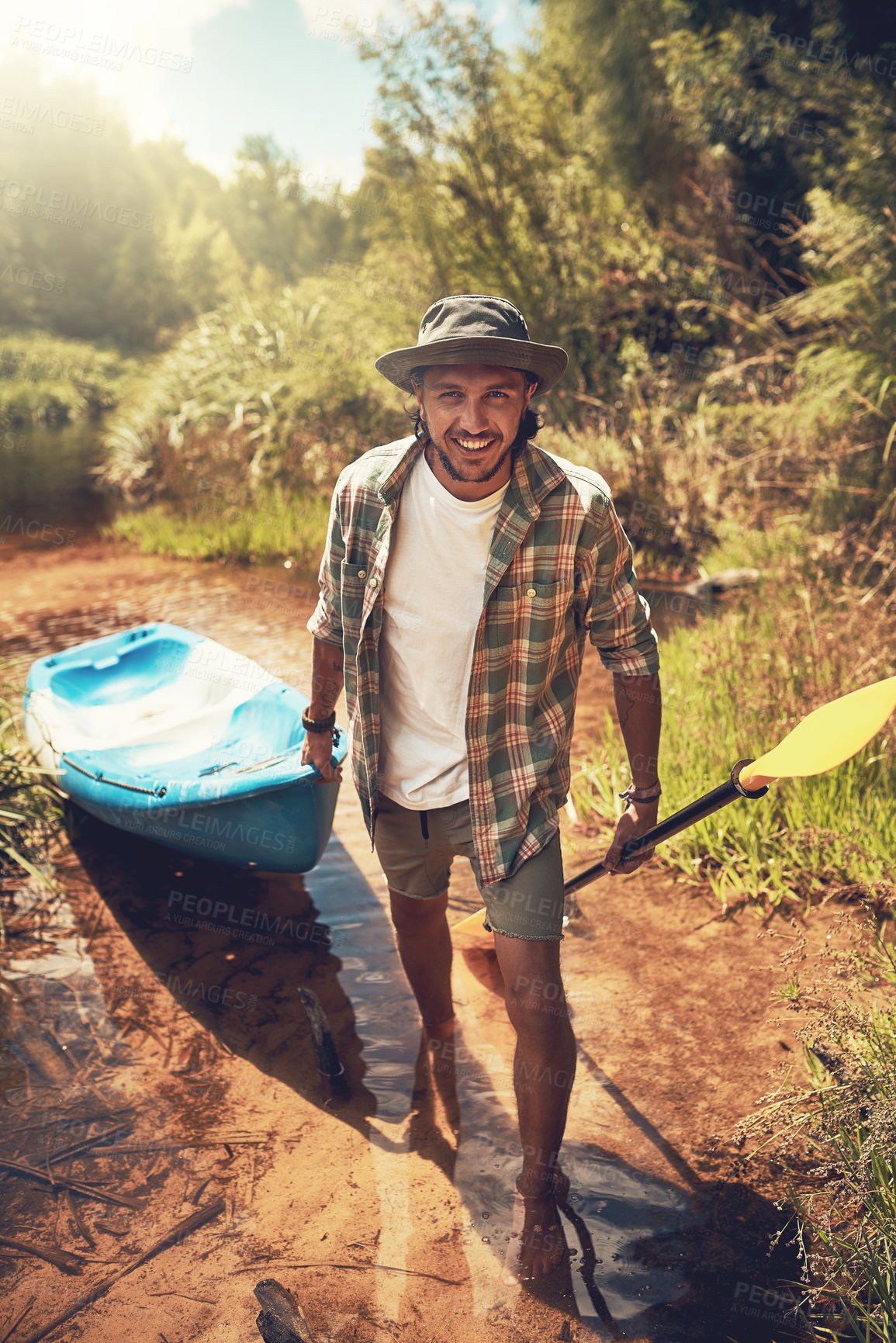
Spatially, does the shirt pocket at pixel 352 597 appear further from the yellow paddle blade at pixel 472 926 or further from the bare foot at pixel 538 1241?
the bare foot at pixel 538 1241

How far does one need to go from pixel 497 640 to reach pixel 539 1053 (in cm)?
87

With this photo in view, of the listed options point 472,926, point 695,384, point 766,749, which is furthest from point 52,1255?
point 695,384

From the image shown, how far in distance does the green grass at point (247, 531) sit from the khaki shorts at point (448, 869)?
6587 millimetres

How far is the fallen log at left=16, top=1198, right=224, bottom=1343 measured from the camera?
1884mm

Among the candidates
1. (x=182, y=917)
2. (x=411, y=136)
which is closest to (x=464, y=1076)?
(x=182, y=917)

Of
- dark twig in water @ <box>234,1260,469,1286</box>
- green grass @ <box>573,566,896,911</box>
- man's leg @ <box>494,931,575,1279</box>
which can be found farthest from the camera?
green grass @ <box>573,566,896,911</box>

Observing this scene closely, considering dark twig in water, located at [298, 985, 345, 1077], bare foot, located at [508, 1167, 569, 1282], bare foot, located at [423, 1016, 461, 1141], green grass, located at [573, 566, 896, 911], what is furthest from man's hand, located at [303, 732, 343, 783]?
green grass, located at [573, 566, 896, 911]

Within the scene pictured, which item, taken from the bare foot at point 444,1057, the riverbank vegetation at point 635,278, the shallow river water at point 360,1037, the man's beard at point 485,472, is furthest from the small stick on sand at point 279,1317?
the riverbank vegetation at point 635,278

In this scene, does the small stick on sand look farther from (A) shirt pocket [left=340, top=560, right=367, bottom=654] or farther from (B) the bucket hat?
(B) the bucket hat

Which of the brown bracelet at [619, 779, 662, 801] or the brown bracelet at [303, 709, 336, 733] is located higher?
the brown bracelet at [303, 709, 336, 733]

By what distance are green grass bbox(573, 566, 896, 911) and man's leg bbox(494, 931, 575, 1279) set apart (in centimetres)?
125

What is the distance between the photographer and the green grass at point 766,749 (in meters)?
2.99

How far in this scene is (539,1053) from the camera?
6.07 ft

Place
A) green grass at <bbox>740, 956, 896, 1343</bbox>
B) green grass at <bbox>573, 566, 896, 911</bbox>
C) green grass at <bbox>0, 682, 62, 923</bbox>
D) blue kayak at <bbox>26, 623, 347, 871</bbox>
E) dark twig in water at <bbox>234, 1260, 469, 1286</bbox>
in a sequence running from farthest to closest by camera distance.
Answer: green grass at <bbox>0, 682, 62, 923</bbox> → blue kayak at <bbox>26, 623, 347, 871</bbox> → green grass at <bbox>573, 566, 896, 911</bbox> → dark twig in water at <bbox>234, 1260, 469, 1286</bbox> → green grass at <bbox>740, 956, 896, 1343</bbox>
